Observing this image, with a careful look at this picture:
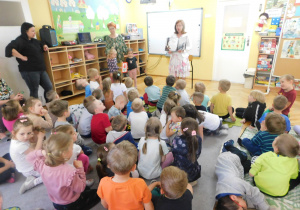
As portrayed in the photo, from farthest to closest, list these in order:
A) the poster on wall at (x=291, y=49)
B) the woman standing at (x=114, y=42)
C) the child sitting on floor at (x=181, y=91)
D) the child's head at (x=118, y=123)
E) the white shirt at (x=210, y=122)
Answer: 1. the woman standing at (x=114, y=42)
2. the poster on wall at (x=291, y=49)
3. the child sitting on floor at (x=181, y=91)
4. the white shirt at (x=210, y=122)
5. the child's head at (x=118, y=123)

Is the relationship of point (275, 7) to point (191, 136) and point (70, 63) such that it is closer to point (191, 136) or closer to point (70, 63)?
point (191, 136)

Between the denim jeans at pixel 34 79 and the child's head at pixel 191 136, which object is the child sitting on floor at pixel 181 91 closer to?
the child's head at pixel 191 136

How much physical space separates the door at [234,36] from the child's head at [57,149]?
16.7 feet

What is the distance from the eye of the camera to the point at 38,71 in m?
3.77

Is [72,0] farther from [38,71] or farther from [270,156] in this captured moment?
[270,156]

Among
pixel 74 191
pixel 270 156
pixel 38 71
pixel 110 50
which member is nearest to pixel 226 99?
pixel 270 156

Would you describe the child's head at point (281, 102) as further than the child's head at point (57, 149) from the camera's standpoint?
Yes

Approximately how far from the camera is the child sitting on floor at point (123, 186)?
4.08ft

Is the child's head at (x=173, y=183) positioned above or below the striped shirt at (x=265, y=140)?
above

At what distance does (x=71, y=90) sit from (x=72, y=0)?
2101 mm

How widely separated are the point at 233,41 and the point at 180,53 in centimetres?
178

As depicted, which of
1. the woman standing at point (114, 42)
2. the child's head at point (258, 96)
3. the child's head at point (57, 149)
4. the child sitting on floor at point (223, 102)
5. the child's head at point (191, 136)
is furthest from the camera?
the woman standing at point (114, 42)

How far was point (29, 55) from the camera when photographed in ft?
11.8

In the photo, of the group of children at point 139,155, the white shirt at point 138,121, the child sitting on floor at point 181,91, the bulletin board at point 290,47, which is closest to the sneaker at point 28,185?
the group of children at point 139,155
